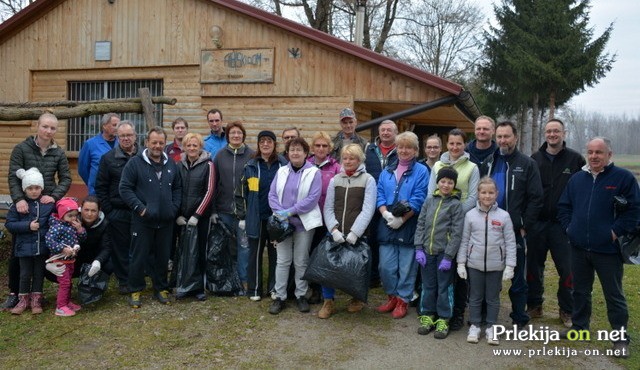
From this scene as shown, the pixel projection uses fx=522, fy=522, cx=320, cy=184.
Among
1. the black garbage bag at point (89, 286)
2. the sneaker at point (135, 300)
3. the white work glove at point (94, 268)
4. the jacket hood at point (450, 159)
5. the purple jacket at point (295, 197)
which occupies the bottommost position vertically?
the sneaker at point (135, 300)

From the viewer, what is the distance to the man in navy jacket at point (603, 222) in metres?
4.26

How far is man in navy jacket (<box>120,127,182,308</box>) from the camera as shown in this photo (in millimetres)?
Result: 5313

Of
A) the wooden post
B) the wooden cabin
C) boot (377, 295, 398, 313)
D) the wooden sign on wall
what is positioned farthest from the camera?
Answer: the wooden sign on wall

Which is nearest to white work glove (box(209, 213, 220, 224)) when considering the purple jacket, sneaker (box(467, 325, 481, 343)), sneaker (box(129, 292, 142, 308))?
the purple jacket

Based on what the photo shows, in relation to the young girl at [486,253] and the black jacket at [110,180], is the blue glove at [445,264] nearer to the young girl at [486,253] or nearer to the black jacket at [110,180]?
the young girl at [486,253]

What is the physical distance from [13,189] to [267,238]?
2.59 m

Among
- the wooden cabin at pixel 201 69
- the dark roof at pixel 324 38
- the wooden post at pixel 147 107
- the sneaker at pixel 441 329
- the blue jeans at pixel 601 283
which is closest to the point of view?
the blue jeans at pixel 601 283

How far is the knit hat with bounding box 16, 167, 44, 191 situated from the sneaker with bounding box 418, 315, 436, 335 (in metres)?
3.95

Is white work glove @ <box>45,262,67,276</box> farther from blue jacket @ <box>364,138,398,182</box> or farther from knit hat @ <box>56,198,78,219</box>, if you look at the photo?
blue jacket @ <box>364,138,398,182</box>

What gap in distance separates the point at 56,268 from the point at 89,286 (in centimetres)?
37

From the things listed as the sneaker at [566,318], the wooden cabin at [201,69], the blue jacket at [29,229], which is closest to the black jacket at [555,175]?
the sneaker at [566,318]

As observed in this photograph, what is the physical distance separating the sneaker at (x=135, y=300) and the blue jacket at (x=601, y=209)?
13.9 feet

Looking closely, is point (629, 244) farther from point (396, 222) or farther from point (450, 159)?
point (396, 222)

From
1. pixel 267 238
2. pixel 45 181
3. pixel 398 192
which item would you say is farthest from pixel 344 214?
pixel 45 181
